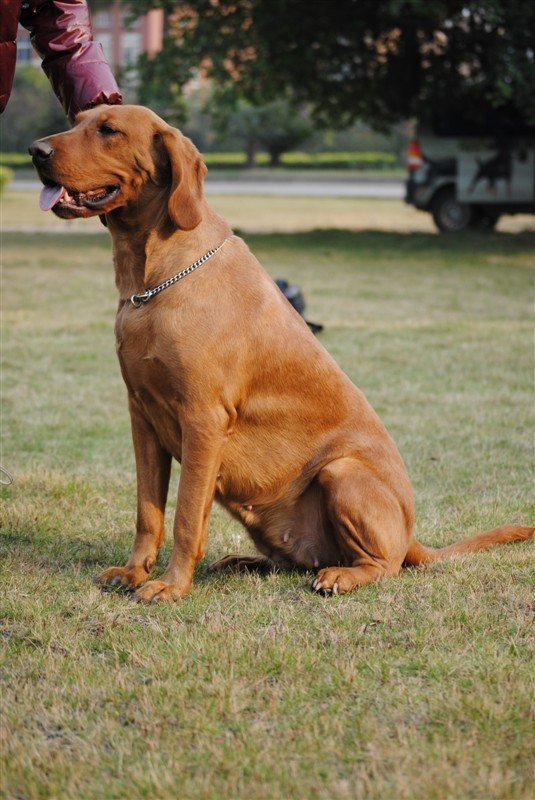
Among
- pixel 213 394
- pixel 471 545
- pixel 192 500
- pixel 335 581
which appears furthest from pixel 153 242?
pixel 471 545

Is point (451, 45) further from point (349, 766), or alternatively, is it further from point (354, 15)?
point (349, 766)

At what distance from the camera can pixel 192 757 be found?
2.53 metres

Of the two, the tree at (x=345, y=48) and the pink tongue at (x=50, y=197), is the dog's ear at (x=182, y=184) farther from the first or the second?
the tree at (x=345, y=48)

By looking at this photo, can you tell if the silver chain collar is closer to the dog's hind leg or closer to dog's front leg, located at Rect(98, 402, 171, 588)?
dog's front leg, located at Rect(98, 402, 171, 588)

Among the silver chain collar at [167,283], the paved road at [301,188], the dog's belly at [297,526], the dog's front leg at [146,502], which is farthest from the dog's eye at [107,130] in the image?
the paved road at [301,188]

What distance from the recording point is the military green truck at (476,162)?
18.0m

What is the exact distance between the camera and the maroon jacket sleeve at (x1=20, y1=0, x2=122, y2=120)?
4.13 meters

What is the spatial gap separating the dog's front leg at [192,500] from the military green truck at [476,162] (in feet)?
50.9

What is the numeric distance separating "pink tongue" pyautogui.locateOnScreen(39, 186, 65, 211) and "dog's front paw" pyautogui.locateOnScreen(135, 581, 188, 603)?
1376mm

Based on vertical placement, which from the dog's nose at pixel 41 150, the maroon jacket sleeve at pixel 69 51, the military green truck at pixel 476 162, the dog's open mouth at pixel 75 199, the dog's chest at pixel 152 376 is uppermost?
the maroon jacket sleeve at pixel 69 51

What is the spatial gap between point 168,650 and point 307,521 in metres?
0.93

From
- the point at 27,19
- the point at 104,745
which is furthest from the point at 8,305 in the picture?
the point at 104,745

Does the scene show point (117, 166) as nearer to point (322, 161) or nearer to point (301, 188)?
point (301, 188)

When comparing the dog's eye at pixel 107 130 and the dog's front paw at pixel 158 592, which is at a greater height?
the dog's eye at pixel 107 130
